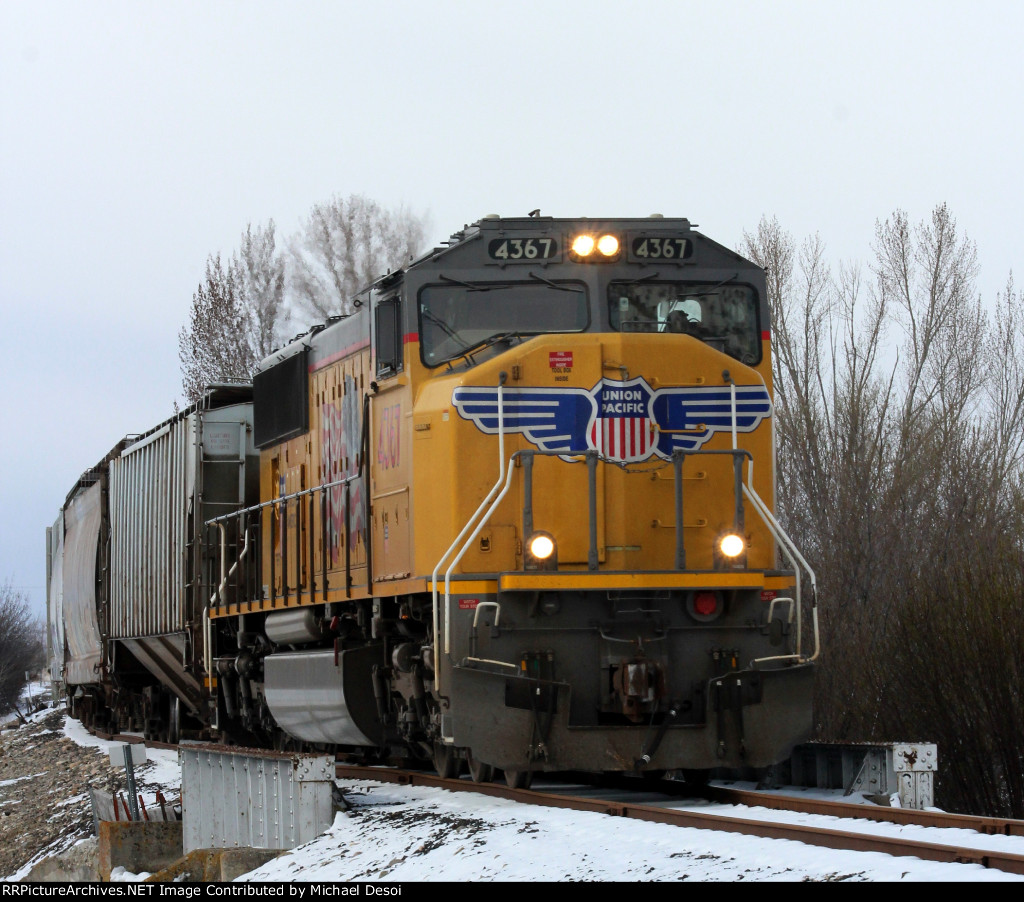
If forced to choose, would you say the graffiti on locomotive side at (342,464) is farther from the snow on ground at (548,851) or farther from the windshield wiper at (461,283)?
the snow on ground at (548,851)

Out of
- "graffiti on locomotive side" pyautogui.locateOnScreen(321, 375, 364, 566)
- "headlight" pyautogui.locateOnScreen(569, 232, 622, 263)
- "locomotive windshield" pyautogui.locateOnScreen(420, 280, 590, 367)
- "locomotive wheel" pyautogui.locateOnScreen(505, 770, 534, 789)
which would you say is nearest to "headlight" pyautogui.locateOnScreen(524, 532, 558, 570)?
"locomotive wheel" pyautogui.locateOnScreen(505, 770, 534, 789)

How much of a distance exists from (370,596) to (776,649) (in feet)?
9.67

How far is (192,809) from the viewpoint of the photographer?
11352mm

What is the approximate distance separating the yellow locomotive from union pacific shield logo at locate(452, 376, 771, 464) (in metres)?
0.01

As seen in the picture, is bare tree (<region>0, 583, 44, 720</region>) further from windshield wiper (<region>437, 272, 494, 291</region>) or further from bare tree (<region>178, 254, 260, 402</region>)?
windshield wiper (<region>437, 272, 494, 291</region>)

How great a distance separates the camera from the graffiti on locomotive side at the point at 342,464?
10.8 meters

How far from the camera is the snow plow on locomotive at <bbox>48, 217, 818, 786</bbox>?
8.76 meters

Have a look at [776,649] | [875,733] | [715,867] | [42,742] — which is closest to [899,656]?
[875,733]

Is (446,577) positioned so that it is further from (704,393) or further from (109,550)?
(109,550)

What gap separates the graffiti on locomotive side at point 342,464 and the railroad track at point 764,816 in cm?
190

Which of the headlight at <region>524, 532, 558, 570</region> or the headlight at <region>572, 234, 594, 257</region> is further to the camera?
the headlight at <region>572, 234, 594, 257</region>

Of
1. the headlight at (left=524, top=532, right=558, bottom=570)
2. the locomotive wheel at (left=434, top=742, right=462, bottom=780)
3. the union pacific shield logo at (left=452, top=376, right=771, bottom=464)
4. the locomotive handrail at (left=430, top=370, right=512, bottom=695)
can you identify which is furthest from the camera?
the locomotive wheel at (left=434, top=742, right=462, bottom=780)

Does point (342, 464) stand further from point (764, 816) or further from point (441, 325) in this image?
point (764, 816)
